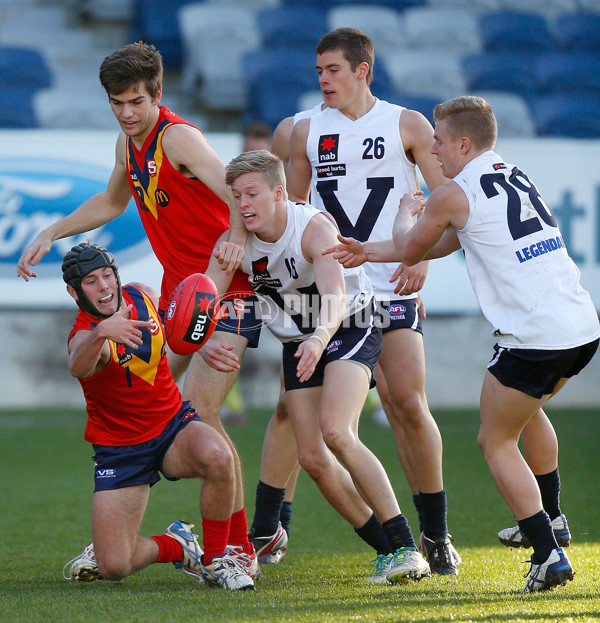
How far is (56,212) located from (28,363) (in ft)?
5.71

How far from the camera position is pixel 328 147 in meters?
4.99

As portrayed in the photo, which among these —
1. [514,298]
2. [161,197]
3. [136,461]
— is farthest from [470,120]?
[136,461]

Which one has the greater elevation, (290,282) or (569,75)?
(569,75)

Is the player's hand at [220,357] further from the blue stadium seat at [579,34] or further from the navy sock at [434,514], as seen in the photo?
the blue stadium seat at [579,34]

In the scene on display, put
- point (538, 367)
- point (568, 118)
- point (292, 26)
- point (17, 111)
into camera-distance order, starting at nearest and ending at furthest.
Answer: point (538, 367), point (17, 111), point (568, 118), point (292, 26)

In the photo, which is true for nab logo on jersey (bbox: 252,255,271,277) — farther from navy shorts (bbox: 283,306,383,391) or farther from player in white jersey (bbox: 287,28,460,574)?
player in white jersey (bbox: 287,28,460,574)

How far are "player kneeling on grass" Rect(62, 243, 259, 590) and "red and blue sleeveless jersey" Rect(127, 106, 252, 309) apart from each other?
371 millimetres

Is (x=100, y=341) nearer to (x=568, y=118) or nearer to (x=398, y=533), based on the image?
(x=398, y=533)

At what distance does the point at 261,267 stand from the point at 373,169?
2.91ft

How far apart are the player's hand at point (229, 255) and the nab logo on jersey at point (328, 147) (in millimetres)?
955

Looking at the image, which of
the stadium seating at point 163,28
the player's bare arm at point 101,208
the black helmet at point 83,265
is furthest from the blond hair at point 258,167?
the stadium seating at point 163,28

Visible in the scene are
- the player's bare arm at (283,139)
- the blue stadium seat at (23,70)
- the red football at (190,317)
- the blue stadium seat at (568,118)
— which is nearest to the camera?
the red football at (190,317)

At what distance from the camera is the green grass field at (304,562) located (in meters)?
3.57

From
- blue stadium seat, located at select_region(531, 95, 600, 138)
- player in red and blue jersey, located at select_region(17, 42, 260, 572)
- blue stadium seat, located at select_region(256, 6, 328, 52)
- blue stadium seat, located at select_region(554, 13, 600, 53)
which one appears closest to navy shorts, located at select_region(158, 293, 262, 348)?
player in red and blue jersey, located at select_region(17, 42, 260, 572)
